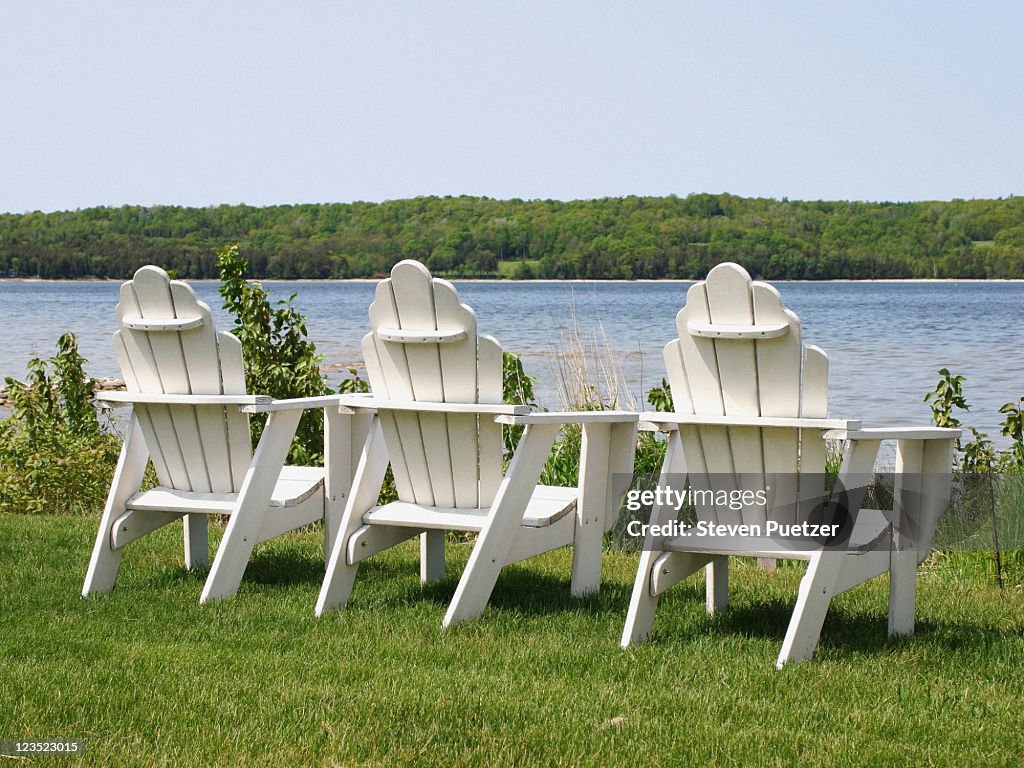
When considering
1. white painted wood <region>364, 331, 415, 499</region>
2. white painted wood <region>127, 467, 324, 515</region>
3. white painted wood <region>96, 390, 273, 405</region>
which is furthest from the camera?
white painted wood <region>127, 467, 324, 515</region>

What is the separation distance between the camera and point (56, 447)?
7.26 metres

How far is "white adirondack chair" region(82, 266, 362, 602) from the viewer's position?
14.1 ft

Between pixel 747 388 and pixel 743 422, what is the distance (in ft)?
0.35

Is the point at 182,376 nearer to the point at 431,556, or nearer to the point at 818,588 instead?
the point at 431,556

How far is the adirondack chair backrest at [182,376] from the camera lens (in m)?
4.33

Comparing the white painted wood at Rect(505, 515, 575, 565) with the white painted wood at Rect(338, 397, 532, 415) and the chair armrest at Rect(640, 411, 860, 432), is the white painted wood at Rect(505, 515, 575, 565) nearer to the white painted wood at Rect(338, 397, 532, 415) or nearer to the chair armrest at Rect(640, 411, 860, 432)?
the white painted wood at Rect(338, 397, 532, 415)

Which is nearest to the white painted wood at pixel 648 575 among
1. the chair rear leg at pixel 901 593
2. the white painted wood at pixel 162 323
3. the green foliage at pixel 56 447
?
the chair rear leg at pixel 901 593

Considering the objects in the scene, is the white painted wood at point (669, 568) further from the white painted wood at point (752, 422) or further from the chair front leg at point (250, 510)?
the chair front leg at point (250, 510)

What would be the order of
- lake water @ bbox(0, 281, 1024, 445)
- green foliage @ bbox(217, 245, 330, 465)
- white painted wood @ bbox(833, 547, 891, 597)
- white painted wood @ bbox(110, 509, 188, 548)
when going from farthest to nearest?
lake water @ bbox(0, 281, 1024, 445) → green foliage @ bbox(217, 245, 330, 465) → white painted wood @ bbox(110, 509, 188, 548) → white painted wood @ bbox(833, 547, 891, 597)

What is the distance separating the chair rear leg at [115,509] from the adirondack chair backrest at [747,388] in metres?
2.14

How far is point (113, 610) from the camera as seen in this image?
414 centimetres

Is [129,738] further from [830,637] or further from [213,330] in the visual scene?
[830,637]

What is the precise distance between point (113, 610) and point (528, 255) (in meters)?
40.2

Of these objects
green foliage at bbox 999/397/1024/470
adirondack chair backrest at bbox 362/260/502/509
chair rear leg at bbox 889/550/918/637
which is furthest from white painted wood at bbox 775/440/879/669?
green foliage at bbox 999/397/1024/470
